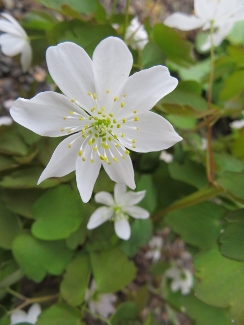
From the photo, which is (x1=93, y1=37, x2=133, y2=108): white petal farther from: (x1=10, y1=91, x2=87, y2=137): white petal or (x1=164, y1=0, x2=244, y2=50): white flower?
(x1=164, y1=0, x2=244, y2=50): white flower

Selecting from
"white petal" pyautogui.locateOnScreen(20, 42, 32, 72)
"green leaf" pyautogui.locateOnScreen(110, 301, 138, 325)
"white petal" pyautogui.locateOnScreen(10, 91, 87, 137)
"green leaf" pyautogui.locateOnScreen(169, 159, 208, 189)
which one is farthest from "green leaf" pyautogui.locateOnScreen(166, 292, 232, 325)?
"white petal" pyautogui.locateOnScreen(20, 42, 32, 72)

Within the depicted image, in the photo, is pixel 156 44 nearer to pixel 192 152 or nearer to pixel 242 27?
pixel 192 152

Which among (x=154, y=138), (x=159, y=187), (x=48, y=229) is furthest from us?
(x=159, y=187)

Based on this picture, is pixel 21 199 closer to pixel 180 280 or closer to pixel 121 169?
pixel 121 169

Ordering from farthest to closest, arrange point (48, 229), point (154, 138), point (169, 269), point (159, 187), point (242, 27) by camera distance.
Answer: point (242, 27) → point (169, 269) → point (159, 187) → point (48, 229) → point (154, 138)

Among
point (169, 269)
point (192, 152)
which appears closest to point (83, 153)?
point (192, 152)

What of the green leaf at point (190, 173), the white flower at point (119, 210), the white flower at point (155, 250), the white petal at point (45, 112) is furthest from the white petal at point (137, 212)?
the white flower at point (155, 250)
